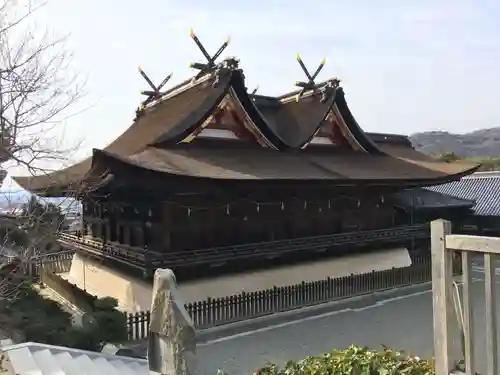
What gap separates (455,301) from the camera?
12.1 ft

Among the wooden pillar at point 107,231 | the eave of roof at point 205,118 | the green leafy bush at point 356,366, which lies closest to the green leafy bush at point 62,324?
the eave of roof at point 205,118

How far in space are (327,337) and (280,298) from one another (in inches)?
73.7

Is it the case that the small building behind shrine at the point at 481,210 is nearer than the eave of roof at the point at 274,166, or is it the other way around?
the eave of roof at the point at 274,166

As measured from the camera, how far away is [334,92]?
Answer: 16000 mm

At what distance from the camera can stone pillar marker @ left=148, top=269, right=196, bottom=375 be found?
15.1 feet

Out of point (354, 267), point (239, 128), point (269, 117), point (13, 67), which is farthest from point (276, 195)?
point (13, 67)

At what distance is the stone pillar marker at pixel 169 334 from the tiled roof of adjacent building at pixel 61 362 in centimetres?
182

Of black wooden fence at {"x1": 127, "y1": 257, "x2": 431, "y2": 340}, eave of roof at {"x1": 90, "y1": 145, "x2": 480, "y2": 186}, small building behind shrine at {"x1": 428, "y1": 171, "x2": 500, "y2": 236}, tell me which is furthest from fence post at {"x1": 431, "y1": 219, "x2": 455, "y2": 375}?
small building behind shrine at {"x1": 428, "y1": 171, "x2": 500, "y2": 236}

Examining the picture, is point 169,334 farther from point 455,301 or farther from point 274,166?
point 274,166

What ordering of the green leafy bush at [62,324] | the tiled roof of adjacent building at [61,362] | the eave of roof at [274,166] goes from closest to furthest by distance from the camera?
the tiled roof of adjacent building at [61,362]
the green leafy bush at [62,324]
the eave of roof at [274,166]

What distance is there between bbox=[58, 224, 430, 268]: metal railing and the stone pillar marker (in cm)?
512

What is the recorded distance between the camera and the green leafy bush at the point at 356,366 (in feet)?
13.8

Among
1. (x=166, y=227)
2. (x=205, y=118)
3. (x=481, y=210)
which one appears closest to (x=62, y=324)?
(x=166, y=227)

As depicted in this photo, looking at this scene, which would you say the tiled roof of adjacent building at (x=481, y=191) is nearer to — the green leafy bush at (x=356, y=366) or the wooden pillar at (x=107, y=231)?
the wooden pillar at (x=107, y=231)
